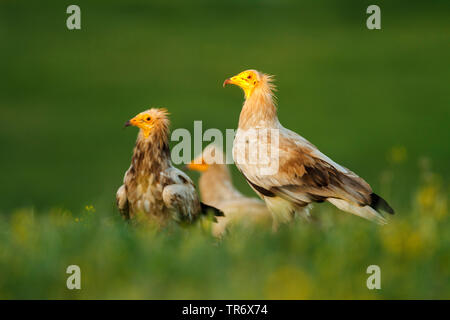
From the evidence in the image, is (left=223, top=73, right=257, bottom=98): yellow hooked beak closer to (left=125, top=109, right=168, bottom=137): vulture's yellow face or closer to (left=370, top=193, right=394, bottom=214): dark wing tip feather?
(left=125, top=109, right=168, bottom=137): vulture's yellow face

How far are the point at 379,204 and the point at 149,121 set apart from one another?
8.00 ft

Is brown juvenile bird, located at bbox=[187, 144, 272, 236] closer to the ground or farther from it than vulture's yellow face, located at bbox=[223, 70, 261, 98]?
closer to the ground

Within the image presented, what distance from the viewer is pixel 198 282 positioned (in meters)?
5.73

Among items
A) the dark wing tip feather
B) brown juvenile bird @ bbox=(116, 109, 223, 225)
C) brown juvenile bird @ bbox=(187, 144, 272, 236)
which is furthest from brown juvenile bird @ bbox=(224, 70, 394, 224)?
brown juvenile bird @ bbox=(187, 144, 272, 236)

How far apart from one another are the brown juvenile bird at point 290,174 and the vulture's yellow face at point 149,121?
2.58ft

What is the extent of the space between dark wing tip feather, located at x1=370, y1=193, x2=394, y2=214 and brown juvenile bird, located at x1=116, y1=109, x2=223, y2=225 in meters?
1.76

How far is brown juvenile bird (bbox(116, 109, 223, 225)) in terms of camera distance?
25.6 feet

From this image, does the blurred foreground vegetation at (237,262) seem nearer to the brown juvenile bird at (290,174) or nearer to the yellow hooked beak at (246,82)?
the brown juvenile bird at (290,174)

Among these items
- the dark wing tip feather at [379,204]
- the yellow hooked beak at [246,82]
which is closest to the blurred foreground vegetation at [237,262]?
the dark wing tip feather at [379,204]

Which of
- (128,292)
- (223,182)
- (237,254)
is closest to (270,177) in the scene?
(237,254)

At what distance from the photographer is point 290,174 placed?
7824 mm
